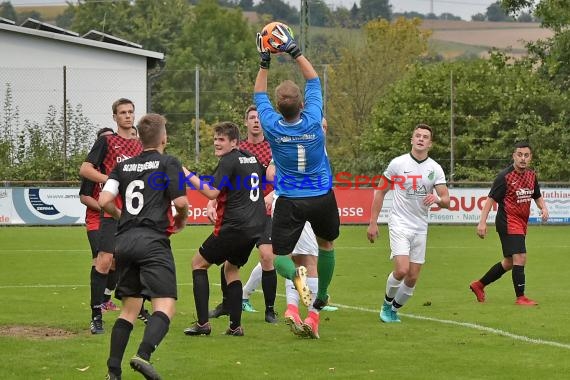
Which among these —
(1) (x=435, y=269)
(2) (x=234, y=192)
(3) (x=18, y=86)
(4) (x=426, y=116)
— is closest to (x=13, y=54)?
(3) (x=18, y=86)

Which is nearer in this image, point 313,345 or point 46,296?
point 313,345

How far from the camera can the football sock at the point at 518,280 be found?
13.2 meters

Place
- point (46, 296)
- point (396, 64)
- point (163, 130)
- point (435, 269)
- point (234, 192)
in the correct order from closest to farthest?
point (163, 130)
point (234, 192)
point (46, 296)
point (435, 269)
point (396, 64)

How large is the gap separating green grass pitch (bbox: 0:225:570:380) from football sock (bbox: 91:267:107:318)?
0.28 metres

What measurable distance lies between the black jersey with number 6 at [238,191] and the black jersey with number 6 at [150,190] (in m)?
2.19

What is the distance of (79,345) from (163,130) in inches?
96.2

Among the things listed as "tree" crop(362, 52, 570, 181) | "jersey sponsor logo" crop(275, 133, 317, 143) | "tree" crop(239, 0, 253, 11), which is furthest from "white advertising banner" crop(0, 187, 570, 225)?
"tree" crop(239, 0, 253, 11)

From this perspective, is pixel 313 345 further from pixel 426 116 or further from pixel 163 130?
pixel 426 116

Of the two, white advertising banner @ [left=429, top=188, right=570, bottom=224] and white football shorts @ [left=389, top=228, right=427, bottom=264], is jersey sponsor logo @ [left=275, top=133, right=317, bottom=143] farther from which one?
white advertising banner @ [left=429, top=188, right=570, bottom=224]

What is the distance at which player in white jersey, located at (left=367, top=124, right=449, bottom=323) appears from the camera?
1131 centimetres

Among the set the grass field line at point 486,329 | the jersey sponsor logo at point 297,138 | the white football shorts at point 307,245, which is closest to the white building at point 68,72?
the grass field line at point 486,329

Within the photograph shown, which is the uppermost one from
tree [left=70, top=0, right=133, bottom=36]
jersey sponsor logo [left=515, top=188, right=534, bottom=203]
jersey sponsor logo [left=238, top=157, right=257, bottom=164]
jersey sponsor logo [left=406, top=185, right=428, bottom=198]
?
tree [left=70, top=0, right=133, bottom=36]

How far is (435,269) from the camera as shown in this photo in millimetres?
18359

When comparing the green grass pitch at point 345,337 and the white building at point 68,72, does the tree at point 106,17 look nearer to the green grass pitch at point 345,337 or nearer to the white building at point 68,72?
the white building at point 68,72
